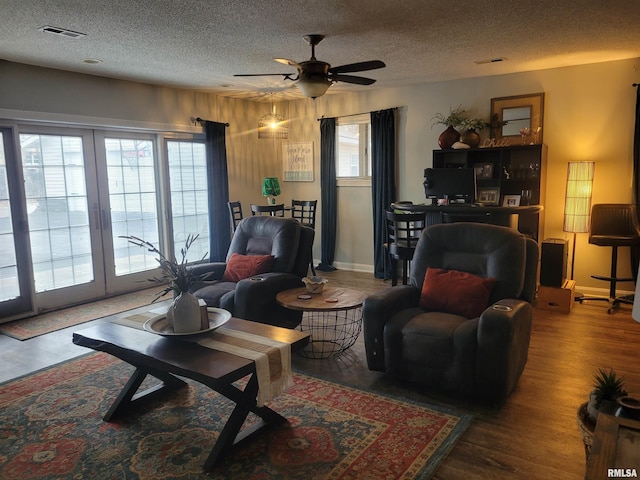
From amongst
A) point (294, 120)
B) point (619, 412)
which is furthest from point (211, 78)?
point (619, 412)

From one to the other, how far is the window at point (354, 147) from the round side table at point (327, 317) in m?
2.56

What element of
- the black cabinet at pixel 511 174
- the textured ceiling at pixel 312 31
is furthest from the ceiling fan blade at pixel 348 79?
the black cabinet at pixel 511 174

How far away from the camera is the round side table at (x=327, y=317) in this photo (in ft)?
11.3

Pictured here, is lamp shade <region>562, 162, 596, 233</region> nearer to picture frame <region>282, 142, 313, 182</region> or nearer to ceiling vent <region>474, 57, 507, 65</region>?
ceiling vent <region>474, 57, 507, 65</region>

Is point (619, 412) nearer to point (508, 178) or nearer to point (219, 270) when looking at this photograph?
point (219, 270)

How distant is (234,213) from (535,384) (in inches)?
189

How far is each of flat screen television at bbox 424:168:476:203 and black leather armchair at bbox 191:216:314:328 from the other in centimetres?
203

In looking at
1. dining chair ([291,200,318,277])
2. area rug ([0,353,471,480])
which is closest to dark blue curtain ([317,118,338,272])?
dining chair ([291,200,318,277])

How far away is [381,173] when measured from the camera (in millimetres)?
6410

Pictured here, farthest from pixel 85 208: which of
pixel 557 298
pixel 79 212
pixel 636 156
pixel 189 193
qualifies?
pixel 636 156

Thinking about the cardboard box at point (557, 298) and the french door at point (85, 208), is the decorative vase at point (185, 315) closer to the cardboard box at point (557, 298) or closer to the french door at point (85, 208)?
the french door at point (85, 208)

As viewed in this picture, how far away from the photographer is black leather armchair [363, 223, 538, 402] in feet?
9.04

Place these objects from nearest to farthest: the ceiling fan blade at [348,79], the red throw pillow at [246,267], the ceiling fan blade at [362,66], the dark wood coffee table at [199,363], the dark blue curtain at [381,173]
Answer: the dark wood coffee table at [199,363] → the ceiling fan blade at [362,66] → the ceiling fan blade at [348,79] → the red throw pillow at [246,267] → the dark blue curtain at [381,173]

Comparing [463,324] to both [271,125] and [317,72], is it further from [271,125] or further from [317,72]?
[271,125]
